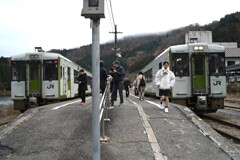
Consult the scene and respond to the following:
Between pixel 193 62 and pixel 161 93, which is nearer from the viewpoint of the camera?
pixel 161 93

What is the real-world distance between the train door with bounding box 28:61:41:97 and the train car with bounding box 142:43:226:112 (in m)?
6.99

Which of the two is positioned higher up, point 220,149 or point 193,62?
point 193,62

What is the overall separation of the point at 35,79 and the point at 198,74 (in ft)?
27.4

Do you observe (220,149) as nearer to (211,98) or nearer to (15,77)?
(211,98)

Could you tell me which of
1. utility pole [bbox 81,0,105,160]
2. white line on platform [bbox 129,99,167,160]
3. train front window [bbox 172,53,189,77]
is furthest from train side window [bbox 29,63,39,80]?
utility pole [bbox 81,0,105,160]

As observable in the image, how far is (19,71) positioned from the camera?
18875 mm

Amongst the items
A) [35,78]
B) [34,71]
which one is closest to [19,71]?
[34,71]

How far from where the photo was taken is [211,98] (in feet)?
52.8

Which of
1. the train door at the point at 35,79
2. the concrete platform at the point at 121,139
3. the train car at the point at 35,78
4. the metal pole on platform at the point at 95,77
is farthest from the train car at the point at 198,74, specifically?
the metal pole on platform at the point at 95,77

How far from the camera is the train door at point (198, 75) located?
16062 millimetres

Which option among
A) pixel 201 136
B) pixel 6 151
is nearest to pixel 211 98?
pixel 201 136

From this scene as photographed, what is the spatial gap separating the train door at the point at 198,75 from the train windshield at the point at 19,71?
8655mm

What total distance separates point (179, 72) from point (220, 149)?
9.15m

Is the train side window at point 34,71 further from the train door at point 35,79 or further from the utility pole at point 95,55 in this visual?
the utility pole at point 95,55
